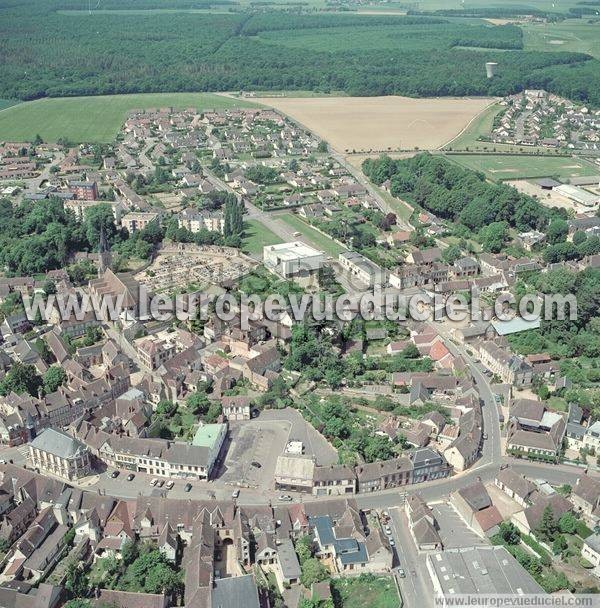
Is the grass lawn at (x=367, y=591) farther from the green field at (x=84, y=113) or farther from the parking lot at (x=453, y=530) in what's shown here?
the green field at (x=84, y=113)

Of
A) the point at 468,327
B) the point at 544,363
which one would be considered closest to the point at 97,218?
the point at 468,327

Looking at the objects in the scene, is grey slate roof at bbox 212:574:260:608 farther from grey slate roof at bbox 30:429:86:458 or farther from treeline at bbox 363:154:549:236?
treeline at bbox 363:154:549:236

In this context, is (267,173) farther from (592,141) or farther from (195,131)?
(592,141)

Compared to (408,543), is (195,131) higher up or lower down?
higher up

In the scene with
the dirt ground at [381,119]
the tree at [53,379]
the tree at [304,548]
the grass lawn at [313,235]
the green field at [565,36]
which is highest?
the green field at [565,36]

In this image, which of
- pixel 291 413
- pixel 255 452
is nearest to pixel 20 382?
pixel 255 452

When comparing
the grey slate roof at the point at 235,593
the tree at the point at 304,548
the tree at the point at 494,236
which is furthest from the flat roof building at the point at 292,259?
the grey slate roof at the point at 235,593

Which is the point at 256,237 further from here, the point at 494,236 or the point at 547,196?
the point at 547,196
